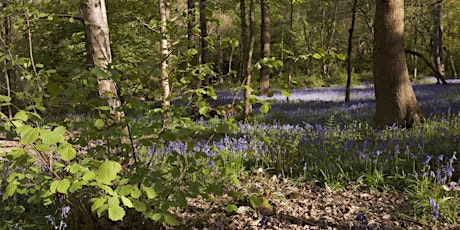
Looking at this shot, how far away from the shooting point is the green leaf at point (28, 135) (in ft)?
5.57

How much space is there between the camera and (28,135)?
1.74 meters

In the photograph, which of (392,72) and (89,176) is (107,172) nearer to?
(89,176)

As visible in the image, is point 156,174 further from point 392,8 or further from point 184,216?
point 392,8

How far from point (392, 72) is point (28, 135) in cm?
670

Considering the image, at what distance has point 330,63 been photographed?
42.7 m

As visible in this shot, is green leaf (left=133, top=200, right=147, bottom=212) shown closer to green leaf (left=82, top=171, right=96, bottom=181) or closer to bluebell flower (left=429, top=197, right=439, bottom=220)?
green leaf (left=82, top=171, right=96, bottom=181)

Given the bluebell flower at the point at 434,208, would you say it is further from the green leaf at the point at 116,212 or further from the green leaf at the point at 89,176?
the green leaf at the point at 89,176

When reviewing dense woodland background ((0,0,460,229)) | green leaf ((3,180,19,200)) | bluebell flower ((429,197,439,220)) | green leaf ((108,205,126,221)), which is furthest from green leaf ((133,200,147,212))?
bluebell flower ((429,197,439,220))

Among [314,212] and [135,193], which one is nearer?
[135,193]

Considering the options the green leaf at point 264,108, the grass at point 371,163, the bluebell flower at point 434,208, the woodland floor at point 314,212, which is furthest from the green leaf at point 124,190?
the bluebell flower at point 434,208

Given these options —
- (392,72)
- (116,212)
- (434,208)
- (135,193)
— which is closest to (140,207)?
(135,193)

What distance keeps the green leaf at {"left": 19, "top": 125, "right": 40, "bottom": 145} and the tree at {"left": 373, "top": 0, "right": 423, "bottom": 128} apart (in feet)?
21.3

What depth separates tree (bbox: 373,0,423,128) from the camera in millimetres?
6758

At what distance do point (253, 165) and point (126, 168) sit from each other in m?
2.58
